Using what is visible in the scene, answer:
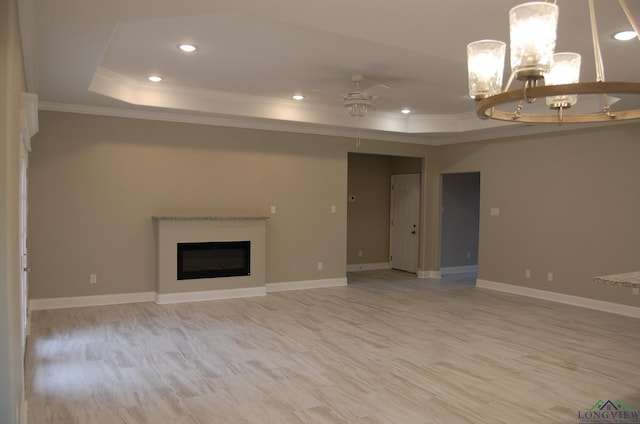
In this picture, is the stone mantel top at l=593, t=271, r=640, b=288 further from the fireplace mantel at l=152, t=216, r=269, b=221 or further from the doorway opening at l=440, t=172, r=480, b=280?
the doorway opening at l=440, t=172, r=480, b=280

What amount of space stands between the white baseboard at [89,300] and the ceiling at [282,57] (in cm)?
242

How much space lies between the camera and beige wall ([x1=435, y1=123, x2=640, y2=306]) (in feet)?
20.7

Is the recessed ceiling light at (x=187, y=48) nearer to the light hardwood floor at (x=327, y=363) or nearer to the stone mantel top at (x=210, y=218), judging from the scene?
the stone mantel top at (x=210, y=218)

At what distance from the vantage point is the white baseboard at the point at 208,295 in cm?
646

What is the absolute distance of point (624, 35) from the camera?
3580 millimetres

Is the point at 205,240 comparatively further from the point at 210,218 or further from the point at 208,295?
the point at 208,295

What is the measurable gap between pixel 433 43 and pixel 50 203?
16.4ft

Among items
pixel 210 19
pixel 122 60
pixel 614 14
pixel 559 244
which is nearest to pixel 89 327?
pixel 122 60

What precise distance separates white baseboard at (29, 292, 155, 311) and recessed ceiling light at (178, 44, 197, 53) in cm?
349

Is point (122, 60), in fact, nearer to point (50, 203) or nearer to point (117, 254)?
point (50, 203)

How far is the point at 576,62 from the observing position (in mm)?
2432

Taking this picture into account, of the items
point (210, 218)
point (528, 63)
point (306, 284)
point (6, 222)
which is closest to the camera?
point (528, 63)

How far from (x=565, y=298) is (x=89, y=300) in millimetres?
6613

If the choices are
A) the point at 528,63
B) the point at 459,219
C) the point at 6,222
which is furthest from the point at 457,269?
the point at 6,222
